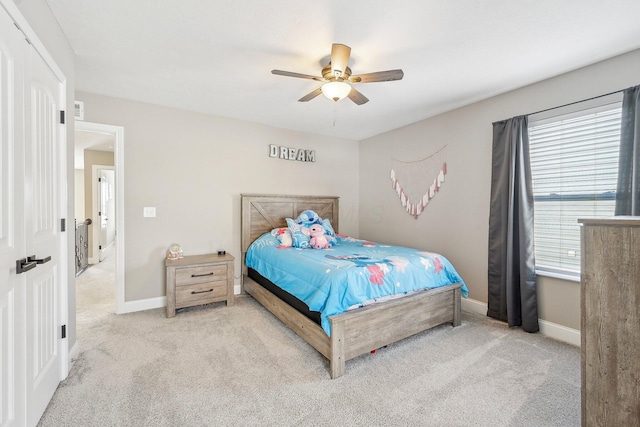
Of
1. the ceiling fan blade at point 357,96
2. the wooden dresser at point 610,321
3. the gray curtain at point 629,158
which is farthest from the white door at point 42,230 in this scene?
the gray curtain at point 629,158

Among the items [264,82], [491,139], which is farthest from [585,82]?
[264,82]

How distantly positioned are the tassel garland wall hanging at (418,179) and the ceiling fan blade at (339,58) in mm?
2133

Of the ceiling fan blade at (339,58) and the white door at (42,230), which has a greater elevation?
the ceiling fan blade at (339,58)

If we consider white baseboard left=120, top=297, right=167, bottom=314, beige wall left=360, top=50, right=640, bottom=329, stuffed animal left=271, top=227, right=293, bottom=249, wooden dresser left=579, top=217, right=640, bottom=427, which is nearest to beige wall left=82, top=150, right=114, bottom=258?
white baseboard left=120, top=297, right=167, bottom=314

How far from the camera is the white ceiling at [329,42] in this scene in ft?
5.77

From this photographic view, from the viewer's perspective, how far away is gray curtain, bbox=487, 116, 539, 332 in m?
2.76

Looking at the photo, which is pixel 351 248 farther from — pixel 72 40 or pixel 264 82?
pixel 72 40

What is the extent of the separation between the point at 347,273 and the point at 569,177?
236 cm

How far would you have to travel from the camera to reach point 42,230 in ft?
5.48

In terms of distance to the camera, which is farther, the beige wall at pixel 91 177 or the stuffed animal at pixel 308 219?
the beige wall at pixel 91 177

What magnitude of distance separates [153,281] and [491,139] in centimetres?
440

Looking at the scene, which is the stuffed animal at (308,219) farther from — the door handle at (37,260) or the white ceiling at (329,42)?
the door handle at (37,260)

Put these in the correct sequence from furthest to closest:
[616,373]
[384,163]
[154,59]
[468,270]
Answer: [384,163], [468,270], [154,59], [616,373]

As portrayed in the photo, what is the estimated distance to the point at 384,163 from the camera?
4.65 meters
